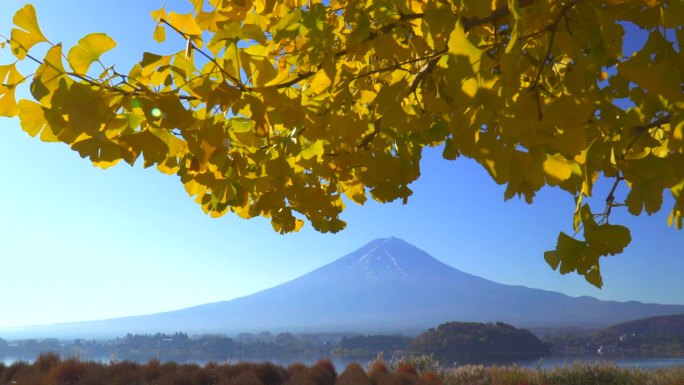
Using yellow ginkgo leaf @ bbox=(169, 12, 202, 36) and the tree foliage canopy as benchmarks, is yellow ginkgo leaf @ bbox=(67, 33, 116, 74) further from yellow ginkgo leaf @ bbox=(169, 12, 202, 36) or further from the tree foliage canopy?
yellow ginkgo leaf @ bbox=(169, 12, 202, 36)

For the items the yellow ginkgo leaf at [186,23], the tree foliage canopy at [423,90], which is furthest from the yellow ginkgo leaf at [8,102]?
the yellow ginkgo leaf at [186,23]

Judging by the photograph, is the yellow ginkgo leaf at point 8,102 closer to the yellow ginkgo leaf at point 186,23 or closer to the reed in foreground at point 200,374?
the yellow ginkgo leaf at point 186,23

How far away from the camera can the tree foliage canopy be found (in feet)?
3.14

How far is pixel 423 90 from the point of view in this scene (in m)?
1.59

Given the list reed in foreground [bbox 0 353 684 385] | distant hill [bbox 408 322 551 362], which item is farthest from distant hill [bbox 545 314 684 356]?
reed in foreground [bbox 0 353 684 385]

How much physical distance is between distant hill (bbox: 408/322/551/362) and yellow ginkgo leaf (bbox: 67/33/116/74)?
27.1m

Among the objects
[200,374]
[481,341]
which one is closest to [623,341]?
[481,341]

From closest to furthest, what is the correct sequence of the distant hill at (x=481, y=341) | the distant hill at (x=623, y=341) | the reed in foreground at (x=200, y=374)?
the reed in foreground at (x=200, y=374), the distant hill at (x=481, y=341), the distant hill at (x=623, y=341)

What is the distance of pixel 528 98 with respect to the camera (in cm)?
105

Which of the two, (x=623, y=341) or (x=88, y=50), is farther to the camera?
(x=623, y=341)

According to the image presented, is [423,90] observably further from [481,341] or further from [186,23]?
[481,341]

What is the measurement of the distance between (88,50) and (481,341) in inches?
1315

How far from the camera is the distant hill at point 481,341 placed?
29.0 metres

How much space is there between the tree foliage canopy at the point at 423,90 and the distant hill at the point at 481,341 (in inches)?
1047
